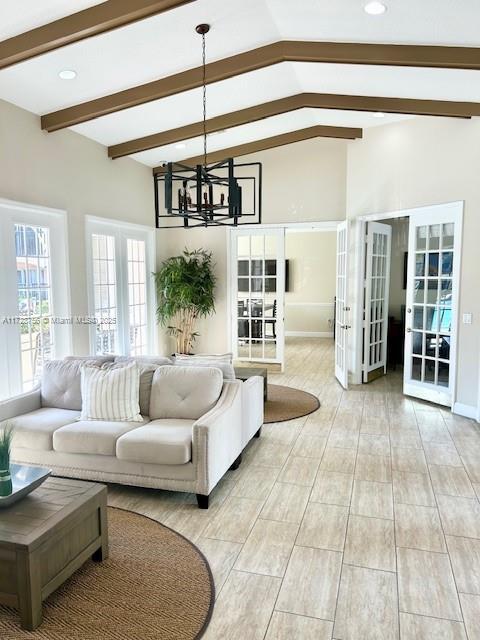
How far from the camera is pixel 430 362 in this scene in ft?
19.4

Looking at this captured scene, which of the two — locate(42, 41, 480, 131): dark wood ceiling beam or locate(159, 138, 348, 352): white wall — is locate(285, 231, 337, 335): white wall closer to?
locate(159, 138, 348, 352): white wall

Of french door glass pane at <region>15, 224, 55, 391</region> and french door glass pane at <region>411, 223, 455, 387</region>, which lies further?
french door glass pane at <region>411, 223, 455, 387</region>

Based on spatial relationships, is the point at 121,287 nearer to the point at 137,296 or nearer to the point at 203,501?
the point at 137,296

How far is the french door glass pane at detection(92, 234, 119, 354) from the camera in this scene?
5945 mm

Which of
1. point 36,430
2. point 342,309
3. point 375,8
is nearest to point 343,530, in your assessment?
point 36,430

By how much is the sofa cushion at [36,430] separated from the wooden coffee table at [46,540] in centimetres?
92

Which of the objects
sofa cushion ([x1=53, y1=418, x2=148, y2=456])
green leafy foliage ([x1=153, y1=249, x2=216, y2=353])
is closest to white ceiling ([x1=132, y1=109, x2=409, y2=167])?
green leafy foliage ([x1=153, y1=249, x2=216, y2=353])

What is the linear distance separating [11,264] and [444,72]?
4.34m

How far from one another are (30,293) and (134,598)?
3353mm

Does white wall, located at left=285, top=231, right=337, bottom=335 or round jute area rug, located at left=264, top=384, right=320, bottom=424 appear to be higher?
white wall, located at left=285, top=231, right=337, bottom=335

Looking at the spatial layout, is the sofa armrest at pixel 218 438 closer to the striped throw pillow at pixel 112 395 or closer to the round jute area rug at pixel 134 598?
the round jute area rug at pixel 134 598

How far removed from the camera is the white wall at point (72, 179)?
4484mm

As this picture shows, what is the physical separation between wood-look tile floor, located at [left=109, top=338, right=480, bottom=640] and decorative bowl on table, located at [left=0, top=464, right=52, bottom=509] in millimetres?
881

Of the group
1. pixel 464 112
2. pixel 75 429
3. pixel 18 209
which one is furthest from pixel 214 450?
pixel 464 112
